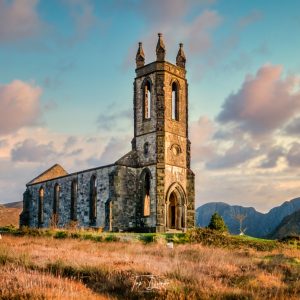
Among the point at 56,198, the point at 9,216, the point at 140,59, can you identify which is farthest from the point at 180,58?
the point at 9,216

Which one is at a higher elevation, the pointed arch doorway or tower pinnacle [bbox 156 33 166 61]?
tower pinnacle [bbox 156 33 166 61]

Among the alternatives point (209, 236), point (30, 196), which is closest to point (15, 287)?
point (209, 236)

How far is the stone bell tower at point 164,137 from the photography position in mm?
35375

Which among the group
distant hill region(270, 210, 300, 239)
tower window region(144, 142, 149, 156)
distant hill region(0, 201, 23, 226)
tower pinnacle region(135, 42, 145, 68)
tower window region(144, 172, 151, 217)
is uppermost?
tower pinnacle region(135, 42, 145, 68)

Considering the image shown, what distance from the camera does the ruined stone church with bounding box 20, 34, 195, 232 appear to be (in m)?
35.1

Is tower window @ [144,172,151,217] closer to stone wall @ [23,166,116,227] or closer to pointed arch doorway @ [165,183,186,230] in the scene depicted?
pointed arch doorway @ [165,183,186,230]

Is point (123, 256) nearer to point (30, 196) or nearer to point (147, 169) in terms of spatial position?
point (147, 169)

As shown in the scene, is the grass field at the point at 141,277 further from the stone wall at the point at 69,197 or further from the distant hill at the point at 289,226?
the distant hill at the point at 289,226

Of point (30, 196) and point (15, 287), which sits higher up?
point (30, 196)

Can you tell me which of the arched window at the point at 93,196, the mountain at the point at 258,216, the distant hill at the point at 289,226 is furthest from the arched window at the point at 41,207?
the mountain at the point at 258,216

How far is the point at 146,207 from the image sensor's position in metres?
37.0

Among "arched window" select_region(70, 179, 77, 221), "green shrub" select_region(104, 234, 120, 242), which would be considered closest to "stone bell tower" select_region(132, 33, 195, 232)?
"arched window" select_region(70, 179, 77, 221)

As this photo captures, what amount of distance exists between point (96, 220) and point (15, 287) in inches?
1026

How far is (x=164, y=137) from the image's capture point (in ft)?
117
